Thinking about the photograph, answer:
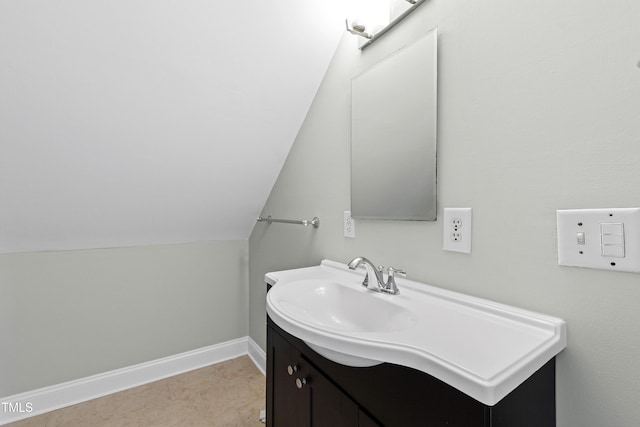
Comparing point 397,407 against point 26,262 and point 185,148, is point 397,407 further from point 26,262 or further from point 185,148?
point 26,262

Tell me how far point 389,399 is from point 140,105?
1.43 meters

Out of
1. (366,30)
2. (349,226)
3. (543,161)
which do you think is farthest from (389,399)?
(366,30)

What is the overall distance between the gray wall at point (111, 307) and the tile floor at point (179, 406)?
0.19 meters

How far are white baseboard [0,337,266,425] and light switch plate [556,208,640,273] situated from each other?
1945 mm

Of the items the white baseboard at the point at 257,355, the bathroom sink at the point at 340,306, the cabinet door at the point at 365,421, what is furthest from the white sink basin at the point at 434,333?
the white baseboard at the point at 257,355

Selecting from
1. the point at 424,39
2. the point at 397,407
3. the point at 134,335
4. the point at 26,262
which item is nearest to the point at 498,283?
the point at 397,407

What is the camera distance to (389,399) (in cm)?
61

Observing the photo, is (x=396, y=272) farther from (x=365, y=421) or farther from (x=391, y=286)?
(x=365, y=421)

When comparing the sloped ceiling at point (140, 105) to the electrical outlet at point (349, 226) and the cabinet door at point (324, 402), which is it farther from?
the cabinet door at point (324, 402)

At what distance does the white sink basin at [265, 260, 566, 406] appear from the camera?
50 centimetres

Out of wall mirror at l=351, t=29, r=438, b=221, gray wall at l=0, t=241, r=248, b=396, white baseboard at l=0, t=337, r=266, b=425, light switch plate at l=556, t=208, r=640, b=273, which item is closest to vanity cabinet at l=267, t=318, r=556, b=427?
light switch plate at l=556, t=208, r=640, b=273

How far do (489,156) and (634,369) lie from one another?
0.53 meters

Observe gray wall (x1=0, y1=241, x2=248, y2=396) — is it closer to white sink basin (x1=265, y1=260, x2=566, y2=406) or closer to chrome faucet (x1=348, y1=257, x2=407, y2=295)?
white sink basin (x1=265, y1=260, x2=566, y2=406)

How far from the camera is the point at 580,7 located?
0.63 meters
